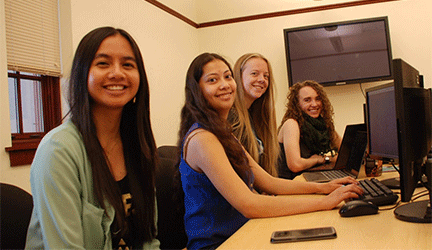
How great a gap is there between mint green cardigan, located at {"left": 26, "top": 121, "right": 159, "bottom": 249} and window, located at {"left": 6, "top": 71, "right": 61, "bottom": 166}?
1.51 meters

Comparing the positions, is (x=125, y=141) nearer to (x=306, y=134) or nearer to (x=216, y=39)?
(x=306, y=134)

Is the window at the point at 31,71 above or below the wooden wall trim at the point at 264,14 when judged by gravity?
below

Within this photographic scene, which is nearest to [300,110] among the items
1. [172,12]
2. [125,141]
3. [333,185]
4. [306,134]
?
[306,134]

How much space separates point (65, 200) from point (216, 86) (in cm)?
85

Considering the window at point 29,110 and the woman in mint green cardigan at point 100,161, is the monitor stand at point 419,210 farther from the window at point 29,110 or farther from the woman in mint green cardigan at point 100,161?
the window at point 29,110

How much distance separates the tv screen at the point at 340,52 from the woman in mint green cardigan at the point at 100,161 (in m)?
3.56

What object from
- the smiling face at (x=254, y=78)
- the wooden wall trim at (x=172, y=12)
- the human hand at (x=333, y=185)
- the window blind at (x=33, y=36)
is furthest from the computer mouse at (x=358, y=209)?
the wooden wall trim at (x=172, y=12)

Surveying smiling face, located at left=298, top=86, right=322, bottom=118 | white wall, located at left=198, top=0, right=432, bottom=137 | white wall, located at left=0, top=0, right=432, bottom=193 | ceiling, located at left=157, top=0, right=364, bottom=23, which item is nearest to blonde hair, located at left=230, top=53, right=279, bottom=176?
smiling face, located at left=298, top=86, right=322, bottom=118

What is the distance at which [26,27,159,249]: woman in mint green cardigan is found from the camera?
1108 mm

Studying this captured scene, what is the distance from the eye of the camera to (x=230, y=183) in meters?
1.40

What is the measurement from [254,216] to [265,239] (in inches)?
10.3

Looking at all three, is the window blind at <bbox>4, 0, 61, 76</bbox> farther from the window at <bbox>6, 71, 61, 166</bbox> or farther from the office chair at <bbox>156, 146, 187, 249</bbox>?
the office chair at <bbox>156, 146, 187, 249</bbox>

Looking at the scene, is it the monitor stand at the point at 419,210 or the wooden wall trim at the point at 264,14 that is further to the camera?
the wooden wall trim at the point at 264,14

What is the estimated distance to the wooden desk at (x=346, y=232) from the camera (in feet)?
3.30
